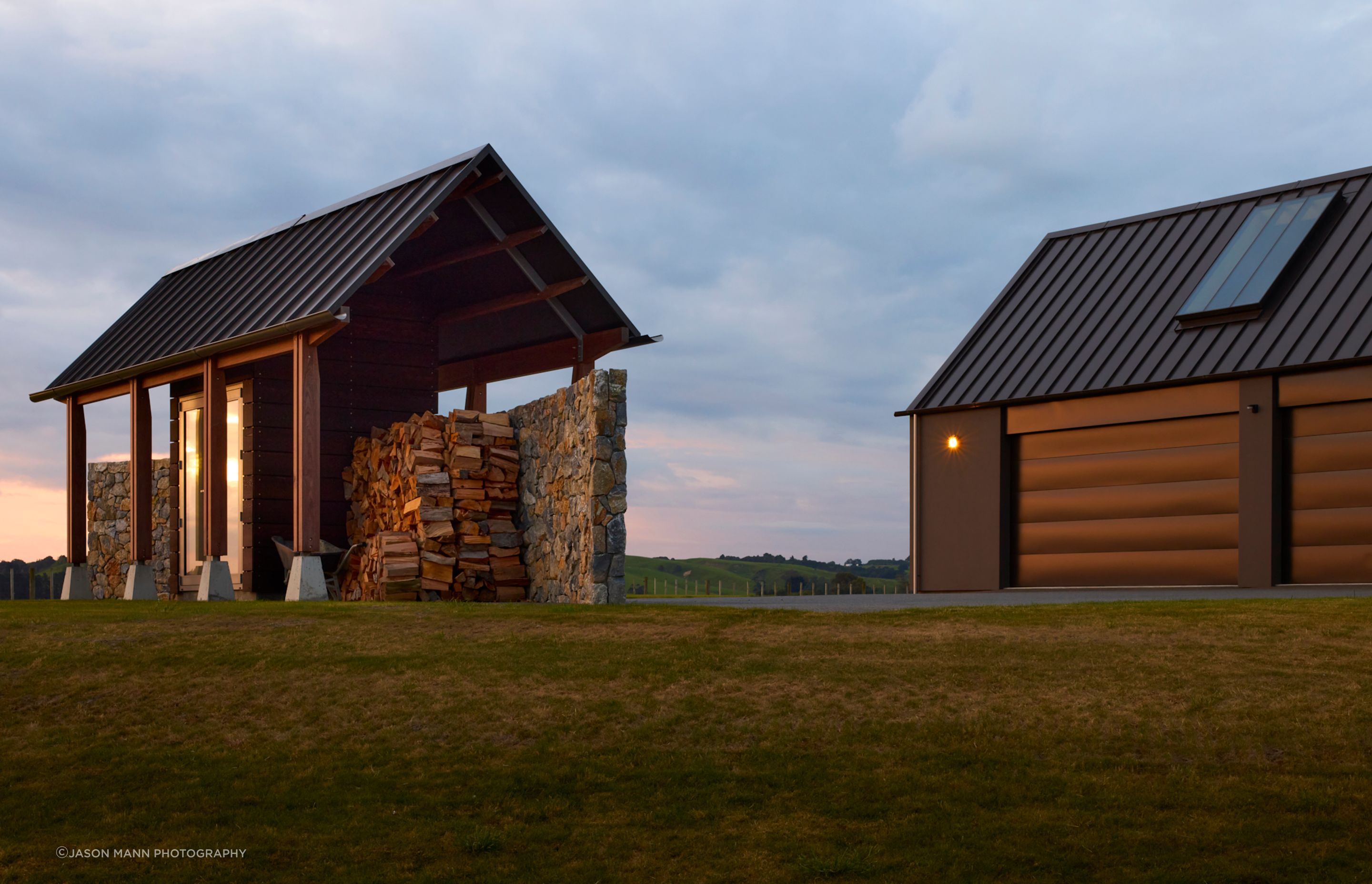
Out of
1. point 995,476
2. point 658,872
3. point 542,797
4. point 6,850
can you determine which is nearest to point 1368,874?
point 658,872

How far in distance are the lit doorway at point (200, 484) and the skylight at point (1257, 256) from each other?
1542cm

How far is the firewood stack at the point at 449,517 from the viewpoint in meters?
17.0

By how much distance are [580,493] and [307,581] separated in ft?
12.9

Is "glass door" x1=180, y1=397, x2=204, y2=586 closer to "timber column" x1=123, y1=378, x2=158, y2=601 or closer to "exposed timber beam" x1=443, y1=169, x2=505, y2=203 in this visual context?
"timber column" x1=123, y1=378, x2=158, y2=601

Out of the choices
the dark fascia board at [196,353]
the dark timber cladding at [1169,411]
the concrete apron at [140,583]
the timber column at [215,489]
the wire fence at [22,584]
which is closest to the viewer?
the dark fascia board at [196,353]

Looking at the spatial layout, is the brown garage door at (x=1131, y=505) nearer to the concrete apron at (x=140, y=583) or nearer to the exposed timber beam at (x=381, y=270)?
the exposed timber beam at (x=381, y=270)

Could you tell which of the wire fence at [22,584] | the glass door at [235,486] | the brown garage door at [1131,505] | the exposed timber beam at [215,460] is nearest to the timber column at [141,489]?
the glass door at [235,486]

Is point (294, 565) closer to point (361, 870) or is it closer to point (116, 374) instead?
point (116, 374)

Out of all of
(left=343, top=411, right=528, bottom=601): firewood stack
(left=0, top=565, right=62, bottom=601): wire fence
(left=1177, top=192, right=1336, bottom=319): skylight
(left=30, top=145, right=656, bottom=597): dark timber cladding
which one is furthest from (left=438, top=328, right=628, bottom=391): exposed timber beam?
(left=0, top=565, right=62, bottom=601): wire fence

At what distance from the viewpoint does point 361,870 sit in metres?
6.35

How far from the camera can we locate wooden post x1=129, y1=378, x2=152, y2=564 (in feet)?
65.7

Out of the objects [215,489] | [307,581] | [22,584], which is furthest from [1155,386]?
[22,584]

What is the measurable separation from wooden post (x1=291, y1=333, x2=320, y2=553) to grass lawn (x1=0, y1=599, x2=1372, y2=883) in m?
4.77

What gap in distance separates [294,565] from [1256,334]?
1397cm
